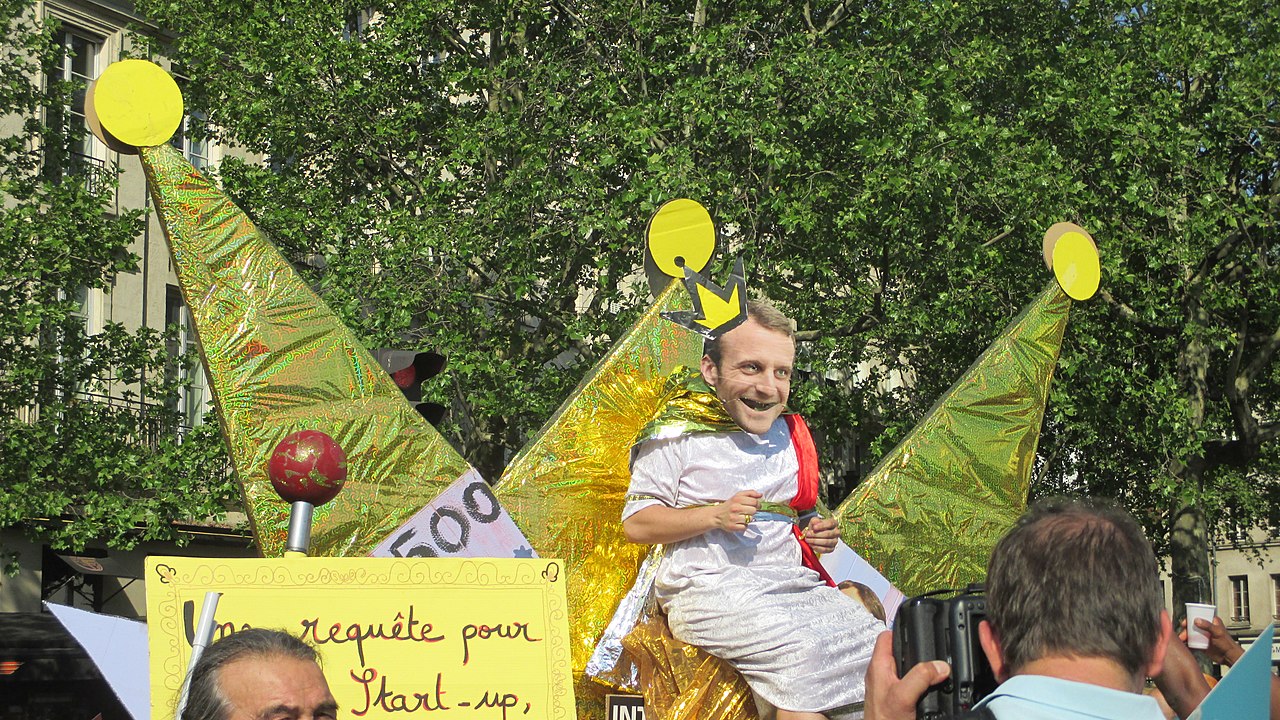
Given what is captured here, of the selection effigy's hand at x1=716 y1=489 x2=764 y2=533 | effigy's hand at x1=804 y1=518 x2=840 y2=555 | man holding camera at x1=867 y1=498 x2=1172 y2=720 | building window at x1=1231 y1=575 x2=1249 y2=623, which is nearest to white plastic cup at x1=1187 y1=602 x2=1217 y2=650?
effigy's hand at x1=804 y1=518 x2=840 y2=555

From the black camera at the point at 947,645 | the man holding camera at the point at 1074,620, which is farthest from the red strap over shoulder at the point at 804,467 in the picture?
the man holding camera at the point at 1074,620

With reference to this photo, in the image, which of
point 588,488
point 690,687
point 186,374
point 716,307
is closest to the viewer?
point 690,687

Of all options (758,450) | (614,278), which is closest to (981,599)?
(758,450)

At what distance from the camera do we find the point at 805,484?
15.7ft

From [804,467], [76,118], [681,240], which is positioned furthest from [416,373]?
[76,118]

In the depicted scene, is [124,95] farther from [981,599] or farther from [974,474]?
[974,474]

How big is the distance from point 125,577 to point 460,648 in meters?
15.9

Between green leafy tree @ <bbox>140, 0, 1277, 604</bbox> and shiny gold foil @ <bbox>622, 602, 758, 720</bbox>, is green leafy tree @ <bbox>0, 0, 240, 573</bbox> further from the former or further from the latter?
shiny gold foil @ <bbox>622, 602, 758, 720</bbox>

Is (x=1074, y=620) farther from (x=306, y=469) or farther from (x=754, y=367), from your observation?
(x=754, y=367)

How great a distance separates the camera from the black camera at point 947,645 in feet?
8.52

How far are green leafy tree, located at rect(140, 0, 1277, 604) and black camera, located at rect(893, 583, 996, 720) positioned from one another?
10.6 meters

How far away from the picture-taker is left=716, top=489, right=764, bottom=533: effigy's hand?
4254mm

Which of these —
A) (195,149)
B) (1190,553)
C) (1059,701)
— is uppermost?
(195,149)

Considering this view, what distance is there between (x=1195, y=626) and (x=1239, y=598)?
42.9 m
